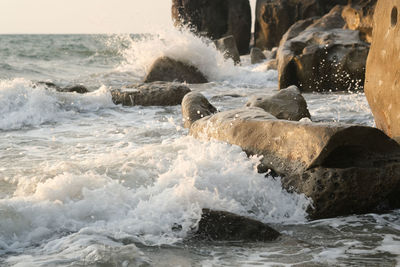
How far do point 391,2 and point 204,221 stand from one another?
2454 mm

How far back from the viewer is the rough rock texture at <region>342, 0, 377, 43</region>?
12.3 m

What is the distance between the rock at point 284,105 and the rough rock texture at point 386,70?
4.70 ft

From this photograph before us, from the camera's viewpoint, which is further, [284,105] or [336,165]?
[284,105]

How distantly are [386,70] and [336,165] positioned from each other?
3.95ft

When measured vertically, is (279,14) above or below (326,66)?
above

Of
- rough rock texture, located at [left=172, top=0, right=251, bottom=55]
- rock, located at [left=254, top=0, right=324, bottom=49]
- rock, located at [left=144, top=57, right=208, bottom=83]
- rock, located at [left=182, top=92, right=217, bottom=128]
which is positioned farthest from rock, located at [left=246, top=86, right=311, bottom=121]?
rough rock texture, located at [left=172, top=0, right=251, bottom=55]

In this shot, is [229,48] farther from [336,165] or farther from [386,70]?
[336,165]

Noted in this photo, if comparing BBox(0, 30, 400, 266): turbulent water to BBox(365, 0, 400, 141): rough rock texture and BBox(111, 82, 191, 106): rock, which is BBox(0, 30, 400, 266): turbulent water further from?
BBox(111, 82, 191, 106): rock

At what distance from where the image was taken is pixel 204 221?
2.92 m

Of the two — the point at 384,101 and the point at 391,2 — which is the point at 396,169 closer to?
the point at 384,101

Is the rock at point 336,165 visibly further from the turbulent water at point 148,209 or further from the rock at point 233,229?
the rock at point 233,229

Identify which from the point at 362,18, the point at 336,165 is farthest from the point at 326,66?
the point at 336,165

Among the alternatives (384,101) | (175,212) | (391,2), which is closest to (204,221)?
(175,212)

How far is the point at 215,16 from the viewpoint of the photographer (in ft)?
81.4
